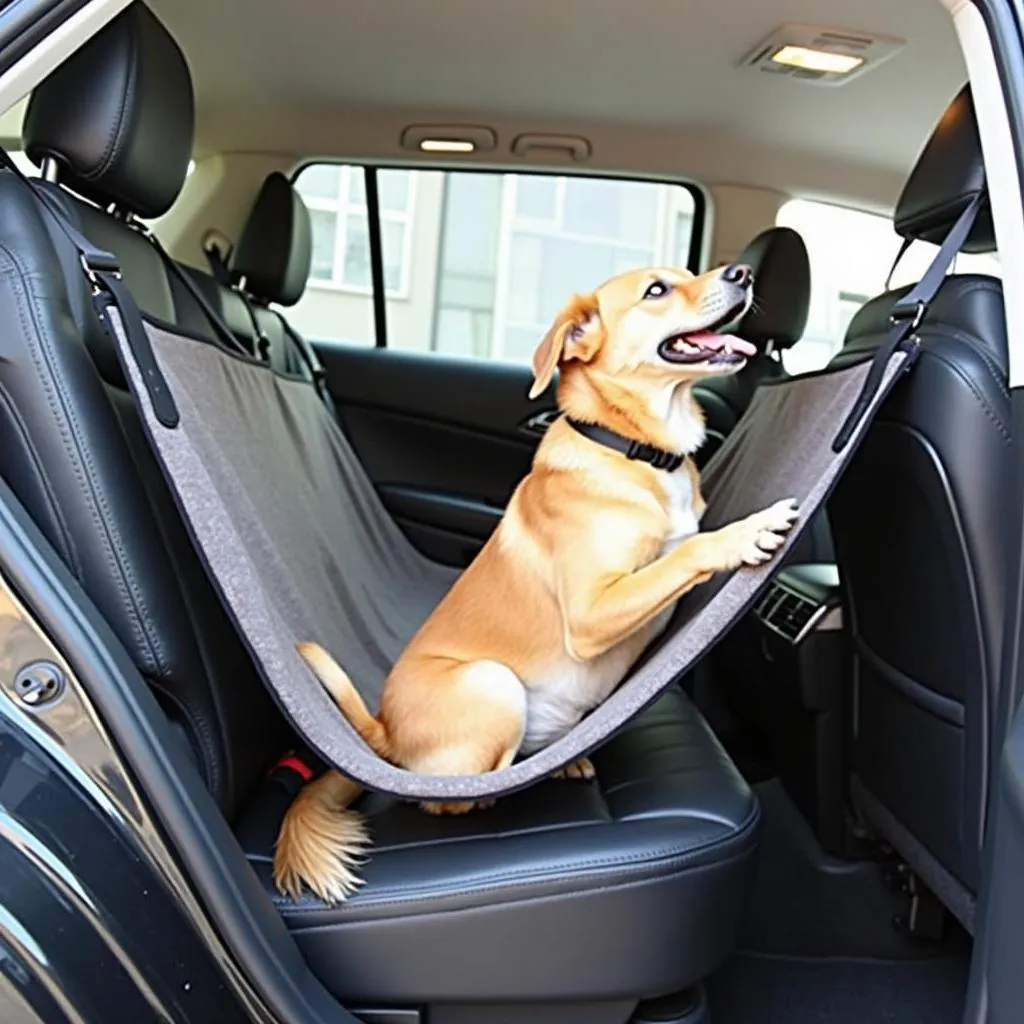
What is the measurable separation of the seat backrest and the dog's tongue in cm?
86

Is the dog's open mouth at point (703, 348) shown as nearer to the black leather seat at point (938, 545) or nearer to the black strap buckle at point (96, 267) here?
the black leather seat at point (938, 545)

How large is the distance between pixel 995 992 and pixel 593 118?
2489 millimetres

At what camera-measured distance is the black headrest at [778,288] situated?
2877 millimetres

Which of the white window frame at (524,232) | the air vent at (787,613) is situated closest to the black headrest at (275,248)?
the white window frame at (524,232)

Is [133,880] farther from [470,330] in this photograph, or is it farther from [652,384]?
[470,330]

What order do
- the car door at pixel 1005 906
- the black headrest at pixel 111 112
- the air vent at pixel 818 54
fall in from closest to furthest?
the car door at pixel 1005 906 < the black headrest at pixel 111 112 < the air vent at pixel 818 54

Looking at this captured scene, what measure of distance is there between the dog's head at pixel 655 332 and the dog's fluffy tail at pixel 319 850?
738mm

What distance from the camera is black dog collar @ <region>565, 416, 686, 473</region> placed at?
5.72 feet

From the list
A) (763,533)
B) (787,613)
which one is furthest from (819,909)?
(763,533)

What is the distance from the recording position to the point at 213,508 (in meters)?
1.23

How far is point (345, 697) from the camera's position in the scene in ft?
5.03

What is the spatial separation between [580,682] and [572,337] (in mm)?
591

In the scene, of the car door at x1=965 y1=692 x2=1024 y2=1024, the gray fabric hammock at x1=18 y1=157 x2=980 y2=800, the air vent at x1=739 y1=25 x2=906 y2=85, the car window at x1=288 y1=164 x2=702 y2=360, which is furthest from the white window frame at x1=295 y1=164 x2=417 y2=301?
the car door at x1=965 y1=692 x2=1024 y2=1024

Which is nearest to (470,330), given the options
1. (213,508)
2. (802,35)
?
(802,35)
